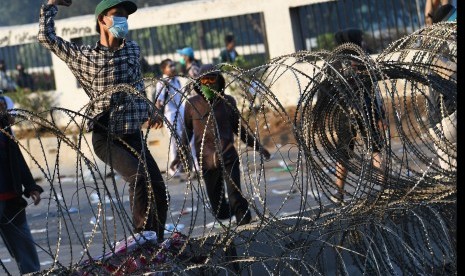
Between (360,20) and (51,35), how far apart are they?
11.9m

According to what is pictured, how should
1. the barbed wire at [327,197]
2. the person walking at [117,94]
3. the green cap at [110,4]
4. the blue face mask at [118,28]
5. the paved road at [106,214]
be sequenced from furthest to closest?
the paved road at [106,214] → the green cap at [110,4] → the blue face mask at [118,28] → the person walking at [117,94] → the barbed wire at [327,197]

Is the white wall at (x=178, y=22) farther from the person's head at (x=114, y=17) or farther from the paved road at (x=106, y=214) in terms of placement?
the person's head at (x=114, y=17)

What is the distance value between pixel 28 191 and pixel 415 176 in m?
2.74

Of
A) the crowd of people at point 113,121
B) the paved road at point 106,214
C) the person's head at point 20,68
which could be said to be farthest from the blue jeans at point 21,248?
the person's head at point 20,68

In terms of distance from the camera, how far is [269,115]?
18719 mm

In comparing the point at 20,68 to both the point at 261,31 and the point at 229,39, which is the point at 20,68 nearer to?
the point at 229,39

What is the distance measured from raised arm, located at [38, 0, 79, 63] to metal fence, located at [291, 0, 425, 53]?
11392 mm

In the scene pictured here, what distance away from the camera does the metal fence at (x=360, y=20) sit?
18.4 meters

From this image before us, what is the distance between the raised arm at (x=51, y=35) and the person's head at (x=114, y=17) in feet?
0.85

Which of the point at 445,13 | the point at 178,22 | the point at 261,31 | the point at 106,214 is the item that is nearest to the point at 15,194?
the point at 445,13

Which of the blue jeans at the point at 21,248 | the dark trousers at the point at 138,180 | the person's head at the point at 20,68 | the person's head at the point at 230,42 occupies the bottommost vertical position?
the blue jeans at the point at 21,248

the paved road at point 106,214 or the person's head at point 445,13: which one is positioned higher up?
the person's head at point 445,13

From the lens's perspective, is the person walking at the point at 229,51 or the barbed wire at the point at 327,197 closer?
the barbed wire at the point at 327,197

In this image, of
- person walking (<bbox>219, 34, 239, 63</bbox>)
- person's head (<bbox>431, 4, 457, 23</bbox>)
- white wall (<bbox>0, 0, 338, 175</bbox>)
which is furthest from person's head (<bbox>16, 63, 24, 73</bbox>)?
person's head (<bbox>431, 4, 457, 23</bbox>)
